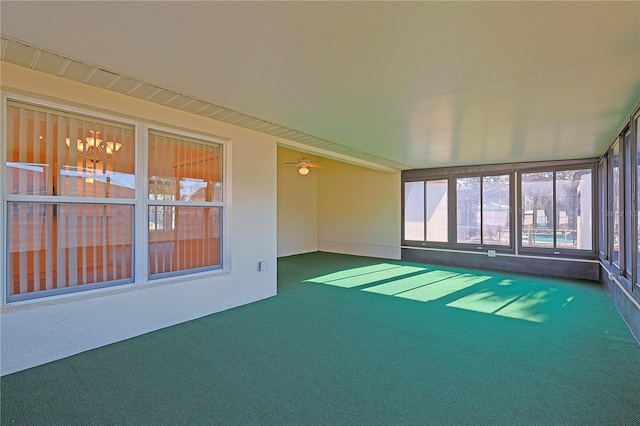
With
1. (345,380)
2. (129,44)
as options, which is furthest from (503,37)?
(345,380)

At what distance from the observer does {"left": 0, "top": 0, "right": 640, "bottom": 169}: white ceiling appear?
1.81 meters

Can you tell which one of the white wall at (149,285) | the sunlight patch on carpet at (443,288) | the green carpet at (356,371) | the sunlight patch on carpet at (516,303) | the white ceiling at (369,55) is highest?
the white ceiling at (369,55)

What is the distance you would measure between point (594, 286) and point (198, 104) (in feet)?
22.8

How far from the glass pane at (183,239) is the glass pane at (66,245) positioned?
0.29m

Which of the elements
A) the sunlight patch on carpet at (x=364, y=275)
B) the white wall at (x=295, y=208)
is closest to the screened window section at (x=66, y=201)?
the sunlight patch on carpet at (x=364, y=275)

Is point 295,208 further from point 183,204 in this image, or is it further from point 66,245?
point 66,245

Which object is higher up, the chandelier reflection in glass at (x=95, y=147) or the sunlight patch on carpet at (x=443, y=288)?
the chandelier reflection in glass at (x=95, y=147)

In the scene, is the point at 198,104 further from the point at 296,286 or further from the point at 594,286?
the point at 594,286

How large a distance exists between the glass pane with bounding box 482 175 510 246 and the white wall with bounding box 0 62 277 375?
5.18 m

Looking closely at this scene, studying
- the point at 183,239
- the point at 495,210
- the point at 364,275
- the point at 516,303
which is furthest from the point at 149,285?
the point at 495,210

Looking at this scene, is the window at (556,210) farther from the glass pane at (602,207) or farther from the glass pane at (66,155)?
the glass pane at (66,155)

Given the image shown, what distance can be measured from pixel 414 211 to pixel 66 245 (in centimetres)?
728

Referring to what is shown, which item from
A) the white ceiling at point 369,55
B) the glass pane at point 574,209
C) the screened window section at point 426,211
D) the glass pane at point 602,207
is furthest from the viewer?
the screened window section at point 426,211

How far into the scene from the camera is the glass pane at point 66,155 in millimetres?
2742
